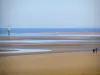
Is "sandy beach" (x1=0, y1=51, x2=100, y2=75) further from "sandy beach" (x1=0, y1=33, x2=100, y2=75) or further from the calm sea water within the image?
the calm sea water

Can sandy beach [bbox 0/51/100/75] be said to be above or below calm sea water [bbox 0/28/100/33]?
below

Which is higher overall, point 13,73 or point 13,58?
point 13,58

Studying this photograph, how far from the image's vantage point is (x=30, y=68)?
137 centimetres

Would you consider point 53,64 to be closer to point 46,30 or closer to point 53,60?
point 53,60

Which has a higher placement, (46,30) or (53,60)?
(46,30)

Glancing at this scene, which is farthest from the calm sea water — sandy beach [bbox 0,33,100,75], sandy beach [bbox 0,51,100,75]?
sandy beach [bbox 0,51,100,75]

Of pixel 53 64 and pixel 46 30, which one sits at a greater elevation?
pixel 46 30

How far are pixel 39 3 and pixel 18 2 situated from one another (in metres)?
0.20

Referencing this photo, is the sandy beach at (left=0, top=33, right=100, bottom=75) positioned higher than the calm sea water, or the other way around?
the calm sea water

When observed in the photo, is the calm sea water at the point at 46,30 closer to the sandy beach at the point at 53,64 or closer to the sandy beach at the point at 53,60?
the sandy beach at the point at 53,60

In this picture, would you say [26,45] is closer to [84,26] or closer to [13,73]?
[13,73]

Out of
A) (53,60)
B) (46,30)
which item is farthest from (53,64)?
(46,30)

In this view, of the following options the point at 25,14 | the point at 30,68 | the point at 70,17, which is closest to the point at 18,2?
the point at 25,14

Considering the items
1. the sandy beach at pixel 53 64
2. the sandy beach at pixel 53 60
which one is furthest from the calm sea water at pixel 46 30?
the sandy beach at pixel 53 64
